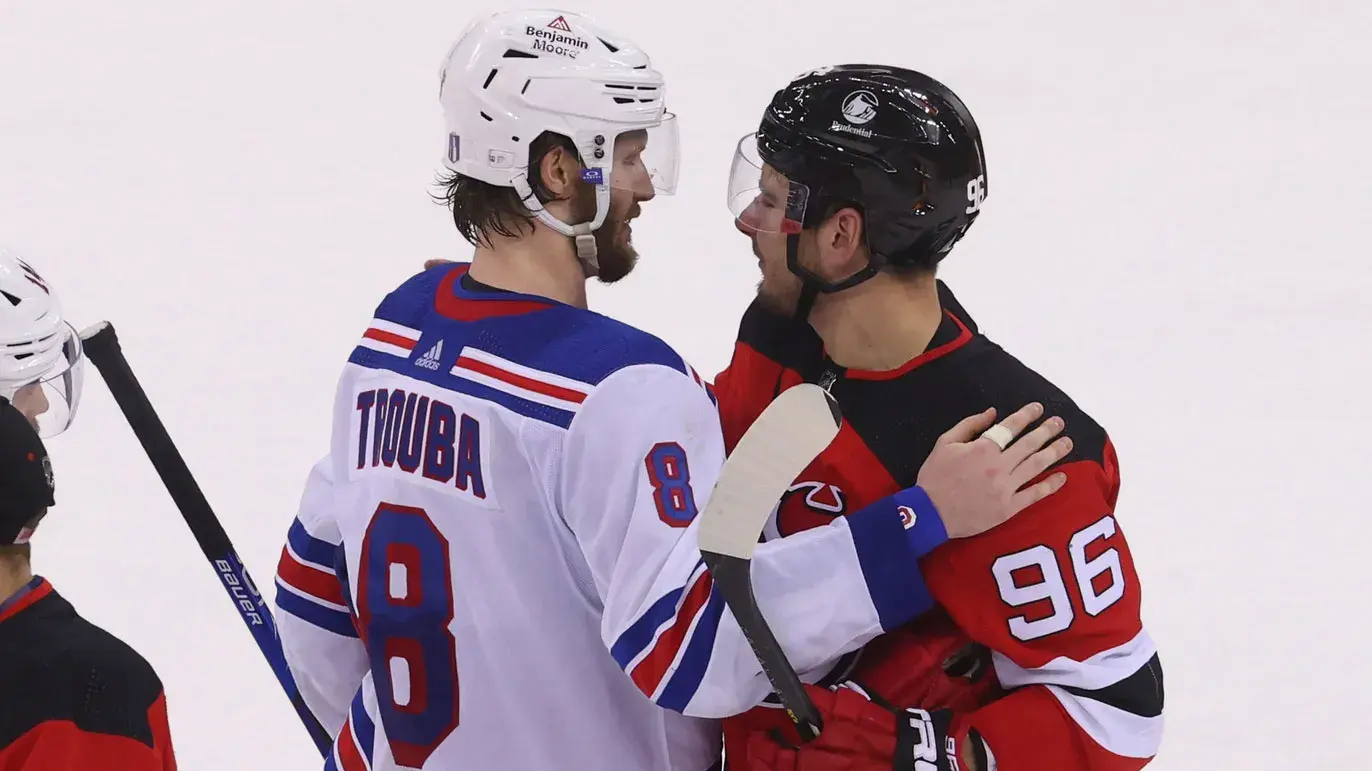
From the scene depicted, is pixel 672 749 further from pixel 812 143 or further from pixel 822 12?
pixel 822 12

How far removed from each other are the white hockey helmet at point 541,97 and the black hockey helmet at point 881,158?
0.66ft

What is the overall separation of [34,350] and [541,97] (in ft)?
3.33

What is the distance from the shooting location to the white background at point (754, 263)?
171 inches

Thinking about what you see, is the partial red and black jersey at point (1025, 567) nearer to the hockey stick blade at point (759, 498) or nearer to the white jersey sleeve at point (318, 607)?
the hockey stick blade at point (759, 498)

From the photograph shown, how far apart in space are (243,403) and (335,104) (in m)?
1.66

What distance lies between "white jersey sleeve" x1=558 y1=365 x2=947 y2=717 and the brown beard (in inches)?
9.7

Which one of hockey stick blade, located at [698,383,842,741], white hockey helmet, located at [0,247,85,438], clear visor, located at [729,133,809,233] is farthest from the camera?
white hockey helmet, located at [0,247,85,438]

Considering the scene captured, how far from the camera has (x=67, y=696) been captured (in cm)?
223

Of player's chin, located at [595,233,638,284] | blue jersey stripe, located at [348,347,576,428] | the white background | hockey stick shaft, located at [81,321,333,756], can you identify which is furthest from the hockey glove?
the white background

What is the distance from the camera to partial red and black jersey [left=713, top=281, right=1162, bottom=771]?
213cm

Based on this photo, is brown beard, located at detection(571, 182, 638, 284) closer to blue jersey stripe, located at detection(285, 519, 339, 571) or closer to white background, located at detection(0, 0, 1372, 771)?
blue jersey stripe, located at detection(285, 519, 339, 571)

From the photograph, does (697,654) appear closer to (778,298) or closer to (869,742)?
(869,742)

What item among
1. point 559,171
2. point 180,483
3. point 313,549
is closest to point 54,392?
point 180,483

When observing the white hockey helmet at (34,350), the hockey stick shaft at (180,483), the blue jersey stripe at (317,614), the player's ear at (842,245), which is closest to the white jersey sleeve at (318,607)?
the blue jersey stripe at (317,614)
